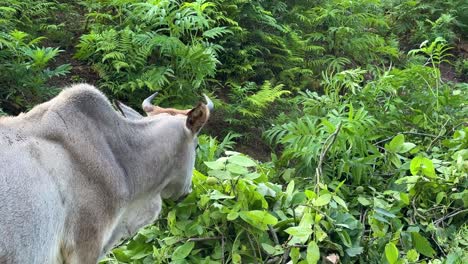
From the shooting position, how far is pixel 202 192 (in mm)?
5016

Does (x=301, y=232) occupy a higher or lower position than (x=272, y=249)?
higher

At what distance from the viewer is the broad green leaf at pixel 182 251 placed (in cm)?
451

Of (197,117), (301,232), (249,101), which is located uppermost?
(197,117)

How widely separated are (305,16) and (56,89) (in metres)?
5.03

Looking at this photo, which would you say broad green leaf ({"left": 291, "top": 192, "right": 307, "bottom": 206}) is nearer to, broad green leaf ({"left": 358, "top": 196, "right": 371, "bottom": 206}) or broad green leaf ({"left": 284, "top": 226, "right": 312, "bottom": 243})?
broad green leaf ({"left": 284, "top": 226, "right": 312, "bottom": 243})

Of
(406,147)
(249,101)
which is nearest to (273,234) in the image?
(406,147)

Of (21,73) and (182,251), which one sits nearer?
(182,251)

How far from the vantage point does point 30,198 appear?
3.72m

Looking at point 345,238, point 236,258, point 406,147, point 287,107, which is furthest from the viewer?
point 287,107

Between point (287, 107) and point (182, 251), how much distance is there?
16.1 ft

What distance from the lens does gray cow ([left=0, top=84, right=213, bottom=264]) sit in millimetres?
3717

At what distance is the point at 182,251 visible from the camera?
4.54 m

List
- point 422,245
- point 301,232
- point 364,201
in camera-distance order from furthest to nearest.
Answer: point 364,201 → point 422,245 → point 301,232

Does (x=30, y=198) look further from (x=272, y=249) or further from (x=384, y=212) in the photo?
(x=384, y=212)
